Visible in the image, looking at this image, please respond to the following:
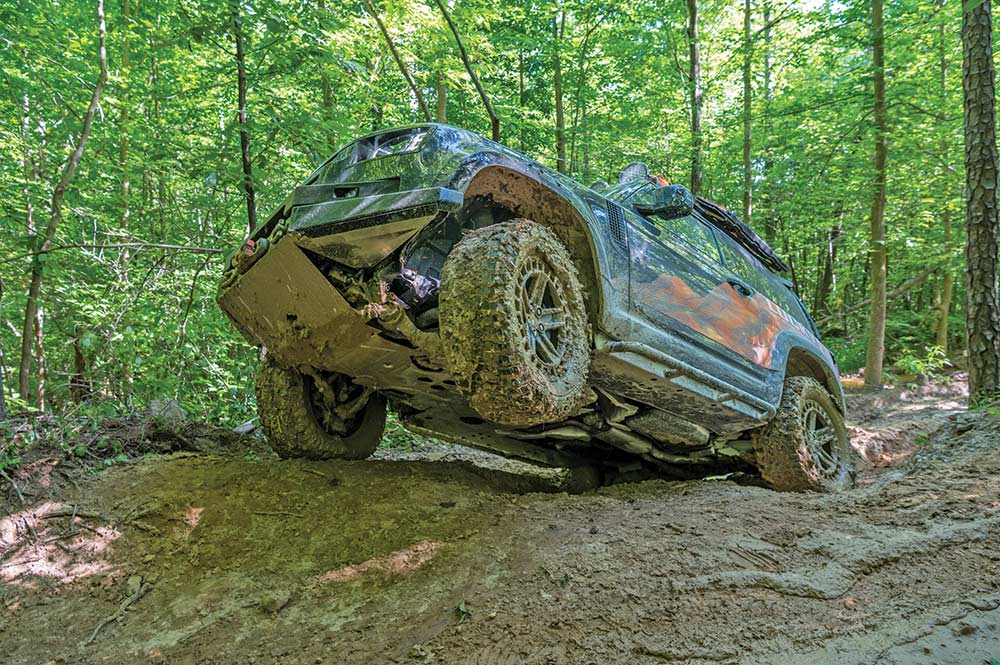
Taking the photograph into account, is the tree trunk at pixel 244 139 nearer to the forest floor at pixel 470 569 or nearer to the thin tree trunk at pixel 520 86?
the forest floor at pixel 470 569

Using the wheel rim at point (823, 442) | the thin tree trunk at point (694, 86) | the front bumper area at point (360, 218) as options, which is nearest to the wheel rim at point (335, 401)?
the front bumper area at point (360, 218)

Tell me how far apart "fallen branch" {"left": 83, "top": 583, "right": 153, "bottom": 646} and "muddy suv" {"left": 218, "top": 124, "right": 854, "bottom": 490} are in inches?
46.1

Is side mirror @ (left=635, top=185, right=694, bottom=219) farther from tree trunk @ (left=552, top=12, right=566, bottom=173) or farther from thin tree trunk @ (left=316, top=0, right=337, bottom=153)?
tree trunk @ (left=552, top=12, right=566, bottom=173)

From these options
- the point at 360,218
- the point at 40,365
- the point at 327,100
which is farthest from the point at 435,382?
the point at 327,100

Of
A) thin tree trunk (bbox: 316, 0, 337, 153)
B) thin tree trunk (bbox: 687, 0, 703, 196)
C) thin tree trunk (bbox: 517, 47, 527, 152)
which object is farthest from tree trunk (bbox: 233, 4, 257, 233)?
thin tree trunk (bbox: 517, 47, 527, 152)

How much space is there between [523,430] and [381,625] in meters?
1.65

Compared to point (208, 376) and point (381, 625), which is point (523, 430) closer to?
point (381, 625)

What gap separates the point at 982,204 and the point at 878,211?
14.1 ft

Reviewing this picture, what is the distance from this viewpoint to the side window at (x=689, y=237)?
3.70 meters

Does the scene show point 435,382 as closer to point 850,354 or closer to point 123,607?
point 123,607

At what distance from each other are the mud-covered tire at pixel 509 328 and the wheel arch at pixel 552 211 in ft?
0.97

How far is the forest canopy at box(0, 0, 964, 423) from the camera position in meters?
5.89

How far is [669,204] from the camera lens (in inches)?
139

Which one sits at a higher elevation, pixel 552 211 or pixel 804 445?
pixel 552 211
